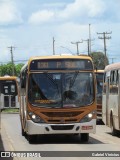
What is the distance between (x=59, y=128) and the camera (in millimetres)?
20156

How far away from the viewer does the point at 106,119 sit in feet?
85.5

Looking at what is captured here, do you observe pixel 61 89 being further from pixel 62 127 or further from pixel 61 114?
pixel 62 127

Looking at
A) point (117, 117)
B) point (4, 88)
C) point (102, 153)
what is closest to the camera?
point (102, 153)

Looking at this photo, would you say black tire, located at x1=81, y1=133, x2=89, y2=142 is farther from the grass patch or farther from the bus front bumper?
the grass patch

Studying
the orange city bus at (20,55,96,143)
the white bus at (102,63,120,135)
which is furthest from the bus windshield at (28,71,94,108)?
the white bus at (102,63,120,135)

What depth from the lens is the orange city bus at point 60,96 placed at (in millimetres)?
20156

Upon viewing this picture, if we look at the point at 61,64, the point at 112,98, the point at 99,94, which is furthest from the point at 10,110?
the point at 61,64

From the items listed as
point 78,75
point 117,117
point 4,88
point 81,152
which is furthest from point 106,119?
point 4,88

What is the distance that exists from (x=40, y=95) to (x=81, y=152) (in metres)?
4.15

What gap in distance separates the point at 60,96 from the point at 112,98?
14.7ft

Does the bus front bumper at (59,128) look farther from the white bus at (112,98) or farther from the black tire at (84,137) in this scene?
the white bus at (112,98)

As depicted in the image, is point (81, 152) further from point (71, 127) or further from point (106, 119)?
point (106, 119)

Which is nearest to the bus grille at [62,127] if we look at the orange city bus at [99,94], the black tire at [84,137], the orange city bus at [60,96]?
the orange city bus at [60,96]

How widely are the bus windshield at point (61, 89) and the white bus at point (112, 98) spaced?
7.94 feet
